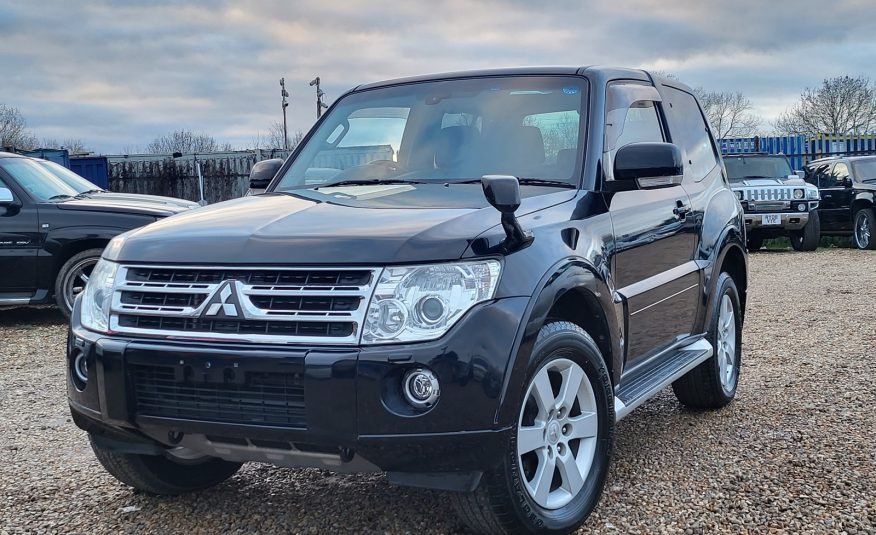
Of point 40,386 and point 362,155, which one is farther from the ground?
point 362,155

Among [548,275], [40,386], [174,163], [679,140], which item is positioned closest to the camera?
[548,275]

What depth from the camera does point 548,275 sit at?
3020 mm

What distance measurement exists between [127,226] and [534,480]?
658cm

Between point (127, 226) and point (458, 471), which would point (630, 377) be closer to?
point (458, 471)

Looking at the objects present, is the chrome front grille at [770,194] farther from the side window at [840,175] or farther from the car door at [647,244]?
the car door at [647,244]

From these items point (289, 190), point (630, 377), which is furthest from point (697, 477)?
point (289, 190)

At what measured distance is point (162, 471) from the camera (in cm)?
363

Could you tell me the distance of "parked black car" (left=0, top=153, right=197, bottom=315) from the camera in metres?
8.57

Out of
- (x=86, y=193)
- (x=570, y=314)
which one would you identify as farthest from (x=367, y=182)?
(x=86, y=193)

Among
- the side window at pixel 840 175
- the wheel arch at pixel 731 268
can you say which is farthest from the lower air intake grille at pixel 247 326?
the side window at pixel 840 175

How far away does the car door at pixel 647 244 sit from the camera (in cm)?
388

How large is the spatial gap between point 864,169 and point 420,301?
54.0 feet

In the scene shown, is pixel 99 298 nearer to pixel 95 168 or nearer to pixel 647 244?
pixel 647 244

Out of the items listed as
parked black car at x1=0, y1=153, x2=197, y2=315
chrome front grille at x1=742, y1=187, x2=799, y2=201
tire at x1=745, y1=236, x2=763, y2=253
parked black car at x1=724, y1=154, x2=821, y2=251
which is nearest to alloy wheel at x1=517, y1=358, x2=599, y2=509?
parked black car at x1=0, y1=153, x2=197, y2=315
